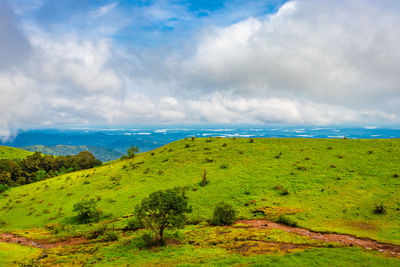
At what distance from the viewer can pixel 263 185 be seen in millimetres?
30266

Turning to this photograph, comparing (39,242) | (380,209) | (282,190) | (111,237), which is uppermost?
(380,209)

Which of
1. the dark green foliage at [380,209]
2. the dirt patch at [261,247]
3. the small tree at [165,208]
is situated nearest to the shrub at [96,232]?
the small tree at [165,208]

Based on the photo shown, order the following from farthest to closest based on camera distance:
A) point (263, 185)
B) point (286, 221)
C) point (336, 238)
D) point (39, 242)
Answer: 1. point (263, 185)
2. point (39, 242)
3. point (286, 221)
4. point (336, 238)

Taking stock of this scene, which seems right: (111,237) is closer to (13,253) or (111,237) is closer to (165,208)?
(165,208)

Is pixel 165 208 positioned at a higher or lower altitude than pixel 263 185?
higher

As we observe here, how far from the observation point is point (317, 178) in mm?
29688

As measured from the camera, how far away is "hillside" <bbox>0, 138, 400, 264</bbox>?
71.8 ft

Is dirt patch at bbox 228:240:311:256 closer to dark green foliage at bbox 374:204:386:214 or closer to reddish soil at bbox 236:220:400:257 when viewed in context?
reddish soil at bbox 236:220:400:257

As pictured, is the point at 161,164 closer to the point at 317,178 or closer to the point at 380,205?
the point at 317,178

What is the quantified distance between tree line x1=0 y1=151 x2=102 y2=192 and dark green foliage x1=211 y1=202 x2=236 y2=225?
77.1m

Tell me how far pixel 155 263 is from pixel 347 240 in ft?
52.9

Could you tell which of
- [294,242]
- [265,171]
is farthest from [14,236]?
[265,171]

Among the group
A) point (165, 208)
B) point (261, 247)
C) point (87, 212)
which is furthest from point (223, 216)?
point (87, 212)

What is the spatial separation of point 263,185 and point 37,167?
11116 cm
